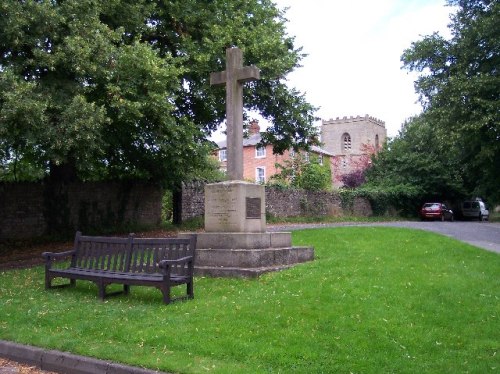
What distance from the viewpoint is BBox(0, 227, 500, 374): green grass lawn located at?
5559 millimetres

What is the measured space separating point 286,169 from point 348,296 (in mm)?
31560

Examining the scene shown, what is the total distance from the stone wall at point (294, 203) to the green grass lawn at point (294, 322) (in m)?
15.9

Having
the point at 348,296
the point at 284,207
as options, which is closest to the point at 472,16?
the point at 284,207

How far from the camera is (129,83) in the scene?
569 inches

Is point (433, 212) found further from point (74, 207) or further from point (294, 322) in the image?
point (294, 322)

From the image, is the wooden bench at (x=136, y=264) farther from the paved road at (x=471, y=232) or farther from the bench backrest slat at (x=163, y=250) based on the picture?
the paved road at (x=471, y=232)

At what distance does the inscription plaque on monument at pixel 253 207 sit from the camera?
1164 centimetres

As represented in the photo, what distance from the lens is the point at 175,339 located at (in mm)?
6270

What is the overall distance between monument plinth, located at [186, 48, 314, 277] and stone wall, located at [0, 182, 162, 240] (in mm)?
10241

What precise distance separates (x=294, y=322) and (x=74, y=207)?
15962mm

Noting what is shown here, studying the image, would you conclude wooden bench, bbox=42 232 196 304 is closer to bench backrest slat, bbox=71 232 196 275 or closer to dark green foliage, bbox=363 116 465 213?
bench backrest slat, bbox=71 232 196 275

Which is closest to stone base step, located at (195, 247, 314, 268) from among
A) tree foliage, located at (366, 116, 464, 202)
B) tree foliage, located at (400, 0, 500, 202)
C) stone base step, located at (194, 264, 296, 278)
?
stone base step, located at (194, 264, 296, 278)

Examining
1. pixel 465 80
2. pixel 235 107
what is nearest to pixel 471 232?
pixel 465 80

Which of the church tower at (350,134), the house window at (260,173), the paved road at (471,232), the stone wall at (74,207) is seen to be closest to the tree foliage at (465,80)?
the paved road at (471,232)
